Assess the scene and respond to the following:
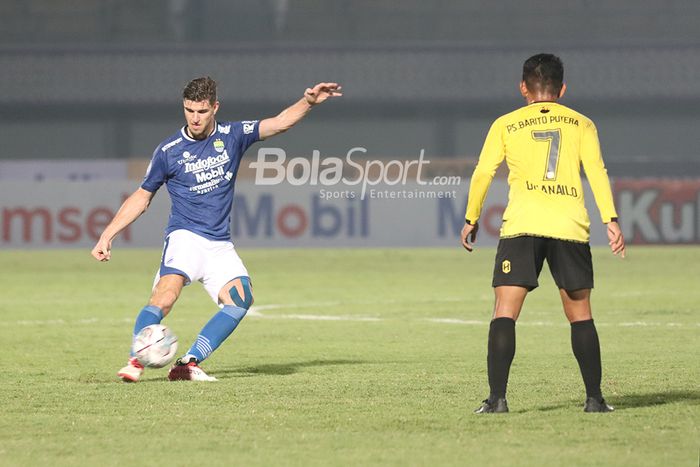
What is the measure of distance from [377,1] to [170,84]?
19.4 ft

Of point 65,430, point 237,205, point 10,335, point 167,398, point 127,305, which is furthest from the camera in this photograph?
point 237,205

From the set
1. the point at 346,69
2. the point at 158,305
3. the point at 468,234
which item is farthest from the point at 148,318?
the point at 346,69

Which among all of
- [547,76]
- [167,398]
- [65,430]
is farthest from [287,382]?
[547,76]

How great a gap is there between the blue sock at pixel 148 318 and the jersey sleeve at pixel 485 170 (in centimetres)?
240

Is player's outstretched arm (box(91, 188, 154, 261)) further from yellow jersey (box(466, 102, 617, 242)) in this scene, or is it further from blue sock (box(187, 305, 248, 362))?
yellow jersey (box(466, 102, 617, 242))

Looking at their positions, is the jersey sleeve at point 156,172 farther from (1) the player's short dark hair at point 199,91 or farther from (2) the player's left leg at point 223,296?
(2) the player's left leg at point 223,296

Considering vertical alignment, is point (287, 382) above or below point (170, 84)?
below

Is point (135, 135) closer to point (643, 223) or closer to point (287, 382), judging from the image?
point (643, 223)

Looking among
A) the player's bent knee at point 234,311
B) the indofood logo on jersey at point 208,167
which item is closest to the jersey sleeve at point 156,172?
the indofood logo on jersey at point 208,167

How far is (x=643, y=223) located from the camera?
24.8 metres

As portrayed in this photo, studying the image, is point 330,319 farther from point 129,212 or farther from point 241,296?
point 129,212

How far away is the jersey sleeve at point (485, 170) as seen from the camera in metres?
6.04

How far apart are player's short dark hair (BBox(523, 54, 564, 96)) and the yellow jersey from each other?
94 mm

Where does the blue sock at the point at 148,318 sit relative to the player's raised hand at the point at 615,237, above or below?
below
